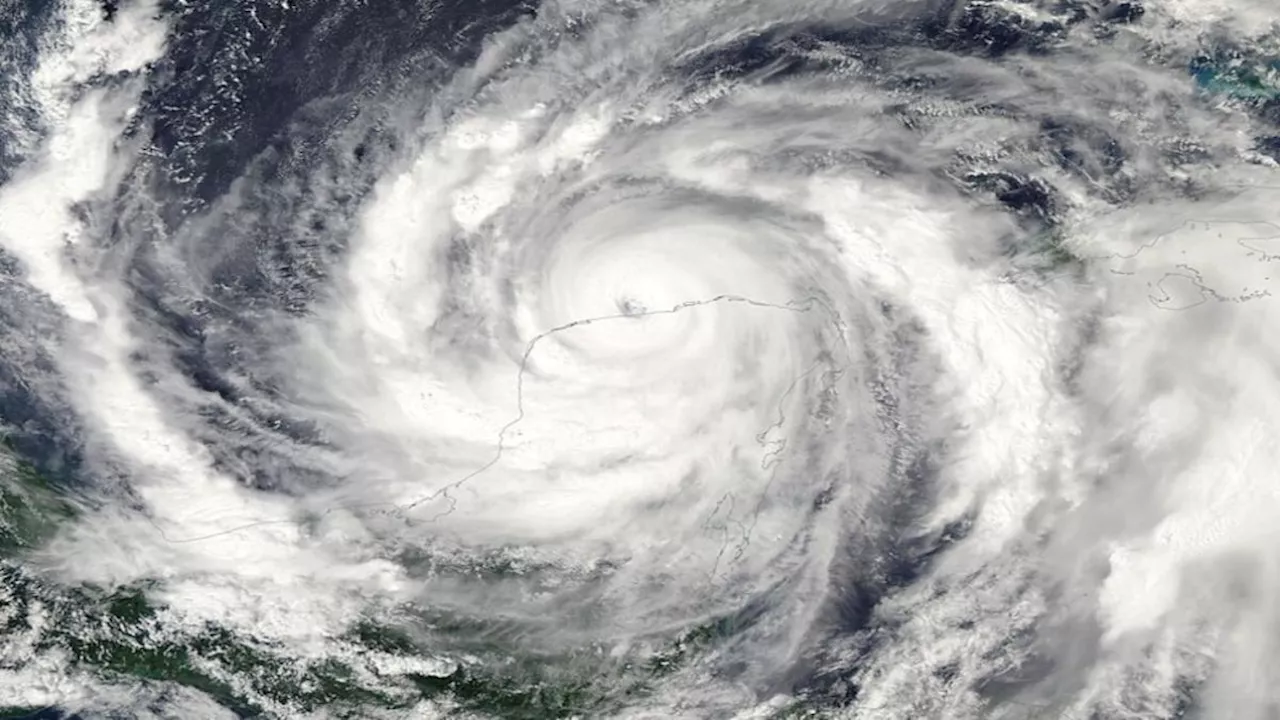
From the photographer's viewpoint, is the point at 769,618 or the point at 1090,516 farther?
the point at 769,618

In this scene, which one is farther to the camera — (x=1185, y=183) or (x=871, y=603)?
(x=871, y=603)

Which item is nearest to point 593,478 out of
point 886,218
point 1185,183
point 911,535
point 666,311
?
point 666,311

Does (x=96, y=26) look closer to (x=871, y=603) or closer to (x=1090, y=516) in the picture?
(x=871, y=603)

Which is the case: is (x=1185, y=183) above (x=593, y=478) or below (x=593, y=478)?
above

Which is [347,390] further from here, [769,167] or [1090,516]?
[1090,516]

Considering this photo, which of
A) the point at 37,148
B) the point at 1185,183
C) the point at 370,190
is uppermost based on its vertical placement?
the point at 37,148

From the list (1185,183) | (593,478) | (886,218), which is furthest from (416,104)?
(1185,183)
